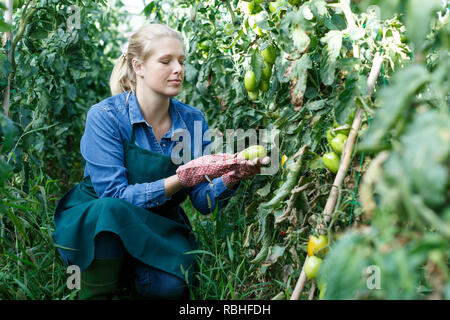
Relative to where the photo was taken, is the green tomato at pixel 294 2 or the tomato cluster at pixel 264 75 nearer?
the green tomato at pixel 294 2

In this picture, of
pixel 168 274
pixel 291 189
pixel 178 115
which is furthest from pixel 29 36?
pixel 291 189

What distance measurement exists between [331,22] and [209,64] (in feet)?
2.24

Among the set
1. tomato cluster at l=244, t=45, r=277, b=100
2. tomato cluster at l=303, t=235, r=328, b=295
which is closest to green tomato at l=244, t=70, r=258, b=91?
tomato cluster at l=244, t=45, r=277, b=100

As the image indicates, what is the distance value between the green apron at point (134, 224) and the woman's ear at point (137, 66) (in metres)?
0.26

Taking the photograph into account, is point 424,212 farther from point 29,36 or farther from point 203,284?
point 29,36

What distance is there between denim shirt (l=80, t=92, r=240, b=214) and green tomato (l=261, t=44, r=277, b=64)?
18.1 inches

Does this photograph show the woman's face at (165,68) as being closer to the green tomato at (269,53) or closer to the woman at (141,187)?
Result: the woman at (141,187)

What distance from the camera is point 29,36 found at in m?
2.12

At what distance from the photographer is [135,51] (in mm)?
1860

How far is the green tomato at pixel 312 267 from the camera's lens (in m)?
1.18

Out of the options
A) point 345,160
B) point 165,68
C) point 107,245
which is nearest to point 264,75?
point 165,68

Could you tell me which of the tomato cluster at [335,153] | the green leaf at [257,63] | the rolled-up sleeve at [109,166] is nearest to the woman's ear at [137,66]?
the rolled-up sleeve at [109,166]

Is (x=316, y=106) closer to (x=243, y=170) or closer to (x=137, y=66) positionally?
(x=243, y=170)

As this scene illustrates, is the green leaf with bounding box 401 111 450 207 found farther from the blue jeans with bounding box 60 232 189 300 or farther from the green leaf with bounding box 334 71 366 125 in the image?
the blue jeans with bounding box 60 232 189 300
